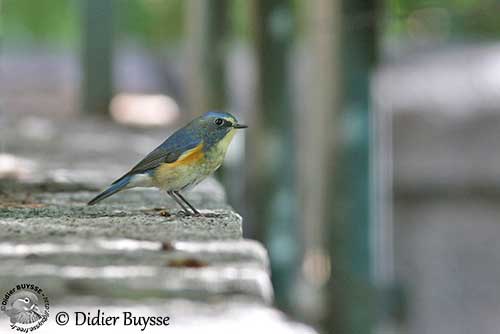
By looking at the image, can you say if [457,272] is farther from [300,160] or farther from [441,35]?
[441,35]

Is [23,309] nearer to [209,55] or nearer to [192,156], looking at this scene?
[192,156]

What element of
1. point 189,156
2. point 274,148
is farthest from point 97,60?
point 189,156

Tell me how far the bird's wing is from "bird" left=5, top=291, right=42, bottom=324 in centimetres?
45

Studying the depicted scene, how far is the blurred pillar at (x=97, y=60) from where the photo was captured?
534 inches

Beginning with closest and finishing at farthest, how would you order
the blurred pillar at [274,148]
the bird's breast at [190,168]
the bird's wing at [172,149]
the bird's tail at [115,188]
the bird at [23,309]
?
the bird at [23,309], the bird's breast at [190,168], the bird's wing at [172,149], the bird's tail at [115,188], the blurred pillar at [274,148]

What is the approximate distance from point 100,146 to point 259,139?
240cm

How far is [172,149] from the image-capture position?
331 centimetres

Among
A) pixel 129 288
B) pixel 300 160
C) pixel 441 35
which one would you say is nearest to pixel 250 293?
pixel 129 288

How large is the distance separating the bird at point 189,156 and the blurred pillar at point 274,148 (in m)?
6.46

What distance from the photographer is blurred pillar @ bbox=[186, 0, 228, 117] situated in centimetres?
1170

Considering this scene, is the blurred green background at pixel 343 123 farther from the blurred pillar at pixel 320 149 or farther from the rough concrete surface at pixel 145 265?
the rough concrete surface at pixel 145 265

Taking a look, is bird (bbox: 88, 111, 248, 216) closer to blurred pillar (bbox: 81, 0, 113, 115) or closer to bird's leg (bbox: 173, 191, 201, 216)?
bird's leg (bbox: 173, 191, 201, 216)

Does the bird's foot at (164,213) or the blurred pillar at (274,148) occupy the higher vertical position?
the bird's foot at (164,213)

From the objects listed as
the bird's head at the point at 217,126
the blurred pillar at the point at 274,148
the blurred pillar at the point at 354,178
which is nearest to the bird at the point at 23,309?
the bird's head at the point at 217,126
